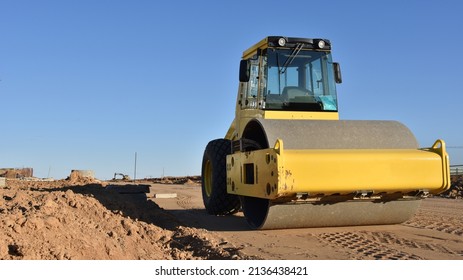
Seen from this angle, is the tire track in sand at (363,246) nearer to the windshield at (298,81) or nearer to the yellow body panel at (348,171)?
the yellow body panel at (348,171)

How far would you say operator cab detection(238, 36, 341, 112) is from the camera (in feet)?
25.1

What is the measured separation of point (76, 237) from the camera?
5016 mm

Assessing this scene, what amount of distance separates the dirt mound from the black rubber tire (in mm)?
1143

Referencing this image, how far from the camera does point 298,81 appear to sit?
7.85 meters

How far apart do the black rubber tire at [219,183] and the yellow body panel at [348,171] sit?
7.34 ft

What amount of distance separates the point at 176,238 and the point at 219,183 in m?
2.15

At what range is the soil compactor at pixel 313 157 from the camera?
18.4 ft

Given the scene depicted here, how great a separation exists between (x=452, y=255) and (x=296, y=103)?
336 centimetres

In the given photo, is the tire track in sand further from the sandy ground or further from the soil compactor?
the soil compactor

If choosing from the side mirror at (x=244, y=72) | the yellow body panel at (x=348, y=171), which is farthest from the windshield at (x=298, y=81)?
the yellow body panel at (x=348, y=171)

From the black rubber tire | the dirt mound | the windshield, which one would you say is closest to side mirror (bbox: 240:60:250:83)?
the windshield

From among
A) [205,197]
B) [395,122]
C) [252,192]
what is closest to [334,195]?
[252,192]

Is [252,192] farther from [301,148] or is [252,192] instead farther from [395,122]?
[395,122]

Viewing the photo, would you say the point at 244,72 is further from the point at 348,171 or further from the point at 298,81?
the point at 348,171
